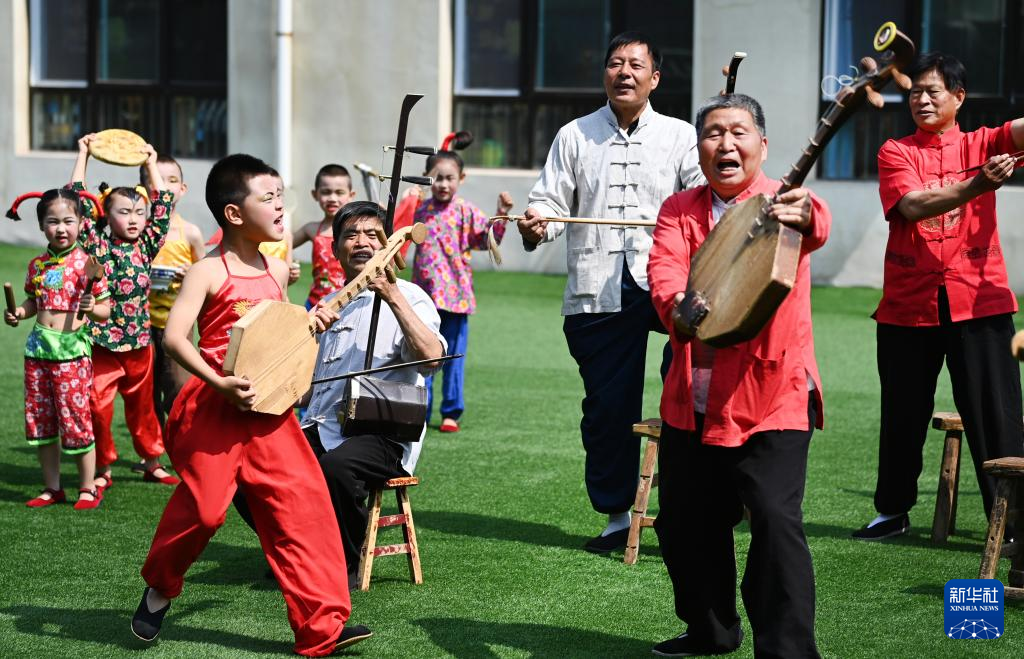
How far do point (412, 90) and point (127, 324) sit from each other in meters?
10.1

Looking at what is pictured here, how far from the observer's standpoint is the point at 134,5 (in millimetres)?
18672

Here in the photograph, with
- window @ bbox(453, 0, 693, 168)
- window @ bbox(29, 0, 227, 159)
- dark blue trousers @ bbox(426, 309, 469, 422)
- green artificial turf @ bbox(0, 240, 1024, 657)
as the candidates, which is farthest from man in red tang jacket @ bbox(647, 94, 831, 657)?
window @ bbox(29, 0, 227, 159)

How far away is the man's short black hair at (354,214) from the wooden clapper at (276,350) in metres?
0.90

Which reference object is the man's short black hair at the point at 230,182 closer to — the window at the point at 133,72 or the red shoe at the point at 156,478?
the red shoe at the point at 156,478

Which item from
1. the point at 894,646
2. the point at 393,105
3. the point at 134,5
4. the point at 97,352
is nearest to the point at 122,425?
the point at 97,352

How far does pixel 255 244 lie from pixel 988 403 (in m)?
3.04

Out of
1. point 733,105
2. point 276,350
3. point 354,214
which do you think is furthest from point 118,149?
point 733,105

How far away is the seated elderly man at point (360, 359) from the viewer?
529cm

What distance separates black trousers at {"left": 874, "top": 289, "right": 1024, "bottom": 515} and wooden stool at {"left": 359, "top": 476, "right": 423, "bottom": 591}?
2.07 metres

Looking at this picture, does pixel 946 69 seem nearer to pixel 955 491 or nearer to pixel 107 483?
pixel 955 491

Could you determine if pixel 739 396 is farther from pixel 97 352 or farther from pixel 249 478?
pixel 97 352

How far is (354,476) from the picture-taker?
5.28 meters

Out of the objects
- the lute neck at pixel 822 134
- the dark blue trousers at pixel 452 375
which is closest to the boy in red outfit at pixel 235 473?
the lute neck at pixel 822 134

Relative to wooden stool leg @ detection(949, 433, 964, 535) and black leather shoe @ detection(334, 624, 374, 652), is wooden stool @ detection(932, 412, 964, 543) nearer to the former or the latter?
wooden stool leg @ detection(949, 433, 964, 535)
